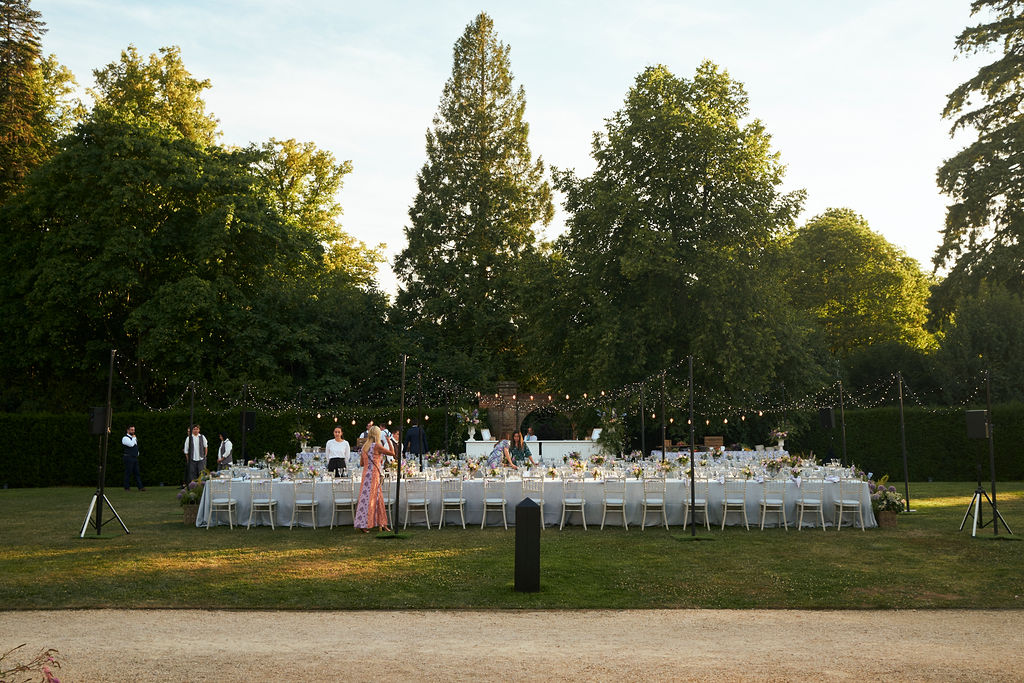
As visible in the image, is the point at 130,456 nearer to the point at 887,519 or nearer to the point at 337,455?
the point at 337,455

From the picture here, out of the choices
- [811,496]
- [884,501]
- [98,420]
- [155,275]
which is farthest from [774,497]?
[155,275]

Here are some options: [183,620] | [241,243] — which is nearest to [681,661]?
[183,620]

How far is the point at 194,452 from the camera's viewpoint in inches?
819

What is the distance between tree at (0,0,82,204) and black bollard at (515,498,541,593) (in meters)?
25.9

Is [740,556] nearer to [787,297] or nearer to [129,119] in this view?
[787,297]

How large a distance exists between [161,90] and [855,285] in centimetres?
3114

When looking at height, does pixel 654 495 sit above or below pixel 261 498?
above

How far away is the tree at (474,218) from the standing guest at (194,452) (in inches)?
574

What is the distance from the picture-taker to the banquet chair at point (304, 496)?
48.8 ft

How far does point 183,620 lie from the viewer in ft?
25.6

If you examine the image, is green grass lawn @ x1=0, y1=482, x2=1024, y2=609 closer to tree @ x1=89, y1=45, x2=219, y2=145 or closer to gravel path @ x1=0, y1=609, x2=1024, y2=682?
gravel path @ x1=0, y1=609, x2=1024, y2=682

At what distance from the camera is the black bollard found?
9086 millimetres

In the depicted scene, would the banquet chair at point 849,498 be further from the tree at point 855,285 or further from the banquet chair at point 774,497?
the tree at point 855,285

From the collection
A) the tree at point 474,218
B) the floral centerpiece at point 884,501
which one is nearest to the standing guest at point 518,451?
the floral centerpiece at point 884,501
